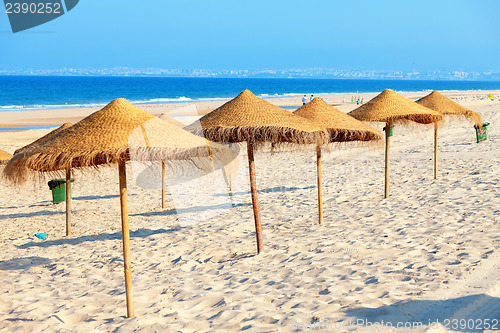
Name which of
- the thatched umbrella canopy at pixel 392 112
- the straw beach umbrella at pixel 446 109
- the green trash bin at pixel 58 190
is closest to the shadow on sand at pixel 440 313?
the thatched umbrella canopy at pixel 392 112

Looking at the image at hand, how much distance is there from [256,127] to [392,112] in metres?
4.22

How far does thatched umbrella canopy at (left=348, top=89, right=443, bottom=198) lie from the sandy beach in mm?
1423

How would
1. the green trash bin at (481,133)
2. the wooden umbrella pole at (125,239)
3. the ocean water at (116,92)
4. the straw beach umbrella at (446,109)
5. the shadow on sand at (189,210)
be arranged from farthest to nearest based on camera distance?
1. the ocean water at (116,92)
2. the green trash bin at (481,133)
3. the straw beach umbrella at (446,109)
4. the shadow on sand at (189,210)
5. the wooden umbrella pole at (125,239)

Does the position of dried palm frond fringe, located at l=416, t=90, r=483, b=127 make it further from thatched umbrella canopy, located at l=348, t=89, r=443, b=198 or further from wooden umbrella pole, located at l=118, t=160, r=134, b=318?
wooden umbrella pole, located at l=118, t=160, r=134, b=318

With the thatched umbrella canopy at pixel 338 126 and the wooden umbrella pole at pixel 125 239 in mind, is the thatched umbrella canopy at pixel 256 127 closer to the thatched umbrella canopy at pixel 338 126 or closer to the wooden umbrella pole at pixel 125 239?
the thatched umbrella canopy at pixel 338 126

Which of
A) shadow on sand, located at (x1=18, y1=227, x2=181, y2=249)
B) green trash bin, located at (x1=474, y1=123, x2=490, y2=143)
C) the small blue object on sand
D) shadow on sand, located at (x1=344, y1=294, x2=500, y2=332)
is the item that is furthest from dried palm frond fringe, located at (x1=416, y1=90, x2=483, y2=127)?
the small blue object on sand

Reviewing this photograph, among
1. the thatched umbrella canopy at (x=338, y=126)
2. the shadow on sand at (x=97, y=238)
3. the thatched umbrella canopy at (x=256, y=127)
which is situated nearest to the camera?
the thatched umbrella canopy at (x=256, y=127)

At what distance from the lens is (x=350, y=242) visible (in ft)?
20.8

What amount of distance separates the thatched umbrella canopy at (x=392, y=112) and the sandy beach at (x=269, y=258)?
142 centimetres

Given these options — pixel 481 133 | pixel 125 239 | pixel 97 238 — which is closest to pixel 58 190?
pixel 97 238

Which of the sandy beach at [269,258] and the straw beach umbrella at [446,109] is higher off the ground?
the straw beach umbrella at [446,109]

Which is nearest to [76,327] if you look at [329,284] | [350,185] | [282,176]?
[329,284]

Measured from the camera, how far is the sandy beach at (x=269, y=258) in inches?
167

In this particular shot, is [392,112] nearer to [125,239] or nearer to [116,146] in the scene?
[125,239]
